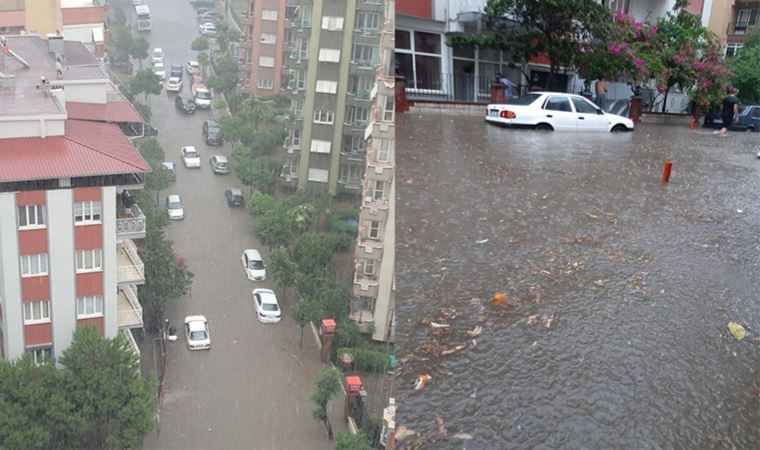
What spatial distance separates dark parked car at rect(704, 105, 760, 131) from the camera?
1305 centimetres

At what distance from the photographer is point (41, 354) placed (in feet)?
4.86

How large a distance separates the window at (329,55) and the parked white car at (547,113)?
6.92m

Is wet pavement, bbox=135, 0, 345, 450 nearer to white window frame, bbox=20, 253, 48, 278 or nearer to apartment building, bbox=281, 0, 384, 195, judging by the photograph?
apartment building, bbox=281, 0, 384, 195

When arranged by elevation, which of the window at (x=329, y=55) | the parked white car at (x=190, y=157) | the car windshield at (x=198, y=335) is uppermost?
the window at (x=329, y=55)

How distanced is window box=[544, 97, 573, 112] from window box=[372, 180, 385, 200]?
7.09 metres

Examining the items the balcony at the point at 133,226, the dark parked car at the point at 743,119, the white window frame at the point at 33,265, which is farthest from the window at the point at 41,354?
the dark parked car at the point at 743,119

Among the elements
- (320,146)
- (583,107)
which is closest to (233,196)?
(320,146)

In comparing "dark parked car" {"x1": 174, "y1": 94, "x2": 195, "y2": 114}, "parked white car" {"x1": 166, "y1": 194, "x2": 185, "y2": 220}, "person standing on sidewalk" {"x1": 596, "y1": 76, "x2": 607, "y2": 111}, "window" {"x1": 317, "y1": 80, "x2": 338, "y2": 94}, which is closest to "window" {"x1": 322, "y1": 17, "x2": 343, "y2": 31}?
"window" {"x1": 317, "y1": 80, "x2": 338, "y2": 94}

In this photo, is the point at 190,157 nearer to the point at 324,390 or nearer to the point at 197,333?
the point at 197,333

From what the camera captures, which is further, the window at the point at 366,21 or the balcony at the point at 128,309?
the window at the point at 366,21

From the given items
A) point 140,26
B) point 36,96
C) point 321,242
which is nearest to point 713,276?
point 321,242

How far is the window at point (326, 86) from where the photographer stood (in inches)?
71.2

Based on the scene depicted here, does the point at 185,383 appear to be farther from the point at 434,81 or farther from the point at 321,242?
the point at 434,81

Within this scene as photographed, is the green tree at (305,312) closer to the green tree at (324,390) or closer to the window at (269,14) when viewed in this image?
the green tree at (324,390)
